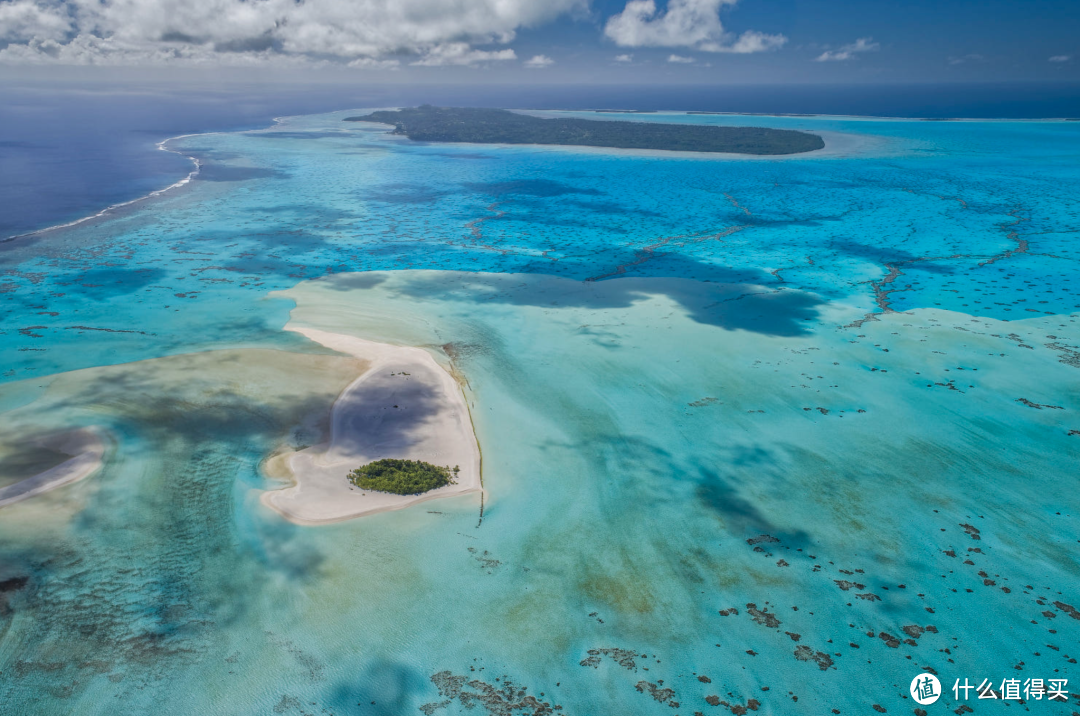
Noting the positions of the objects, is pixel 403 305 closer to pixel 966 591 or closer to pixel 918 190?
pixel 966 591

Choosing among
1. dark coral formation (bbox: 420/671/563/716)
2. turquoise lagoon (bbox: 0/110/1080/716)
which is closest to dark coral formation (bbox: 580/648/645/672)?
turquoise lagoon (bbox: 0/110/1080/716)

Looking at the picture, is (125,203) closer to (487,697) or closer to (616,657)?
(487,697)

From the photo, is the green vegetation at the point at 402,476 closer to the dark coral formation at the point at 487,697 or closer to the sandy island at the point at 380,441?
the sandy island at the point at 380,441

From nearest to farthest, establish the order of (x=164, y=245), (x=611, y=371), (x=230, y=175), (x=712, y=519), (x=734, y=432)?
(x=712, y=519) < (x=734, y=432) < (x=611, y=371) < (x=164, y=245) < (x=230, y=175)

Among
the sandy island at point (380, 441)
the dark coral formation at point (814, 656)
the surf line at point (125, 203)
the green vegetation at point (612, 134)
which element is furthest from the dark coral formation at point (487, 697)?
the green vegetation at point (612, 134)

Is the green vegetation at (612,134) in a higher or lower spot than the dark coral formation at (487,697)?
higher

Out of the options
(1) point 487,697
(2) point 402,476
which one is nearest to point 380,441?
(2) point 402,476

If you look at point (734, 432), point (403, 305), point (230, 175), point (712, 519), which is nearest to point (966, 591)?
point (712, 519)
